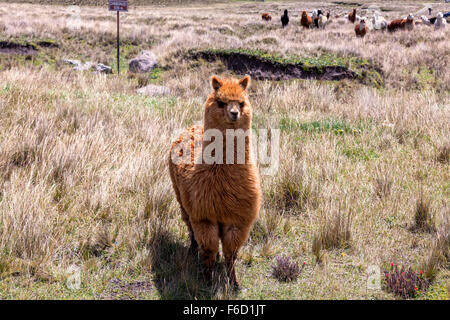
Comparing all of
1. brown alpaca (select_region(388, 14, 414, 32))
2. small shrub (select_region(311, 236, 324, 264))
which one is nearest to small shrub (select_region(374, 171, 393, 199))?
small shrub (select_region(311, 236, 324, 264))

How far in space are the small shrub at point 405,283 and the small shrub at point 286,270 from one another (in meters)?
0.74

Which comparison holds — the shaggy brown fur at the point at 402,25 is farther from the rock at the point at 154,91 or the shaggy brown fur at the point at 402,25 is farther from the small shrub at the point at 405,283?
the small shrub at the point at 405,283

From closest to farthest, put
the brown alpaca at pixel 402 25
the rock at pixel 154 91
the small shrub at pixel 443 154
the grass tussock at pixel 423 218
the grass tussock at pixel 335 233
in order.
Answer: the grass tussock at pixel 335 233
the grass tussock at pixel 423 218
the small shrub at pixel 443 154
the rock at pixel 154 91
the brown alpaca at pixel 402 25

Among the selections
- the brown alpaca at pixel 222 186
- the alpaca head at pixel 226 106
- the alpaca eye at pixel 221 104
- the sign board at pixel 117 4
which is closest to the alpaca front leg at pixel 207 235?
the brown alpaca at pixel 222 186

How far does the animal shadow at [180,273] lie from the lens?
132 inches

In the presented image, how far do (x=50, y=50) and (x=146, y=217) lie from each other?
17701 mm

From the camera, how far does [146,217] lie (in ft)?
14.8

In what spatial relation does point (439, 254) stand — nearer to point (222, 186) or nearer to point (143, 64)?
point (222, 186)

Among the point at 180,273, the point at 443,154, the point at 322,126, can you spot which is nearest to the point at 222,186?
the point at 180,273

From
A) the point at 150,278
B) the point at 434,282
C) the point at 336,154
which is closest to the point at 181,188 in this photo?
the point at 150,278

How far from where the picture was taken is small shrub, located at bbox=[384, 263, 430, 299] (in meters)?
3.35

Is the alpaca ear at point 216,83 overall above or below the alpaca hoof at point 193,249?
above

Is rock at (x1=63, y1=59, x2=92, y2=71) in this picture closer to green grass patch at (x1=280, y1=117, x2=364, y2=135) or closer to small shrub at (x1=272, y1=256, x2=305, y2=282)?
green grass patch at (x1=280, y1=117, x2=364, y2=135)

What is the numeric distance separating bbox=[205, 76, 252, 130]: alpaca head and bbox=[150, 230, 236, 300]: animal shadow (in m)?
1.24
